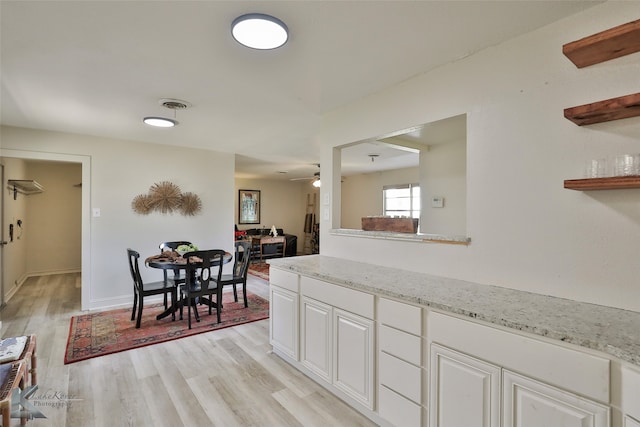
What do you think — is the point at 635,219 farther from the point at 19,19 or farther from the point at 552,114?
the point at 19,19

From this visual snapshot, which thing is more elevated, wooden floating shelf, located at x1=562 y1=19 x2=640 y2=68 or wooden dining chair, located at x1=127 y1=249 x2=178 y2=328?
wooden floating shelf, located at x1=562 y1=19 x2=640 y2=68

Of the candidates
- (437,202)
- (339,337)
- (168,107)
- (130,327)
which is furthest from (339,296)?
(130,327)

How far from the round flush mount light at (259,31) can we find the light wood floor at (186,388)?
2249 mm

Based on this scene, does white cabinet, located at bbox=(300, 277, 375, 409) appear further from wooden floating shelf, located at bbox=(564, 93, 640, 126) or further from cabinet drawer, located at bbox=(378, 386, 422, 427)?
wooden floating shelf, located at bbox=(564, 93, 640, 126)

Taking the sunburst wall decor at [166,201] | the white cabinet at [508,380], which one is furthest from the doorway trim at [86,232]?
the white cabinet at [508,380]

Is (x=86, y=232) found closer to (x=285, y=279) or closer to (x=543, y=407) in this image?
(x=285, y=279)

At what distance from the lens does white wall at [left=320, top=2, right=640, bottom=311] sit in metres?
1.40

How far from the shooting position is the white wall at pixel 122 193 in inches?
157

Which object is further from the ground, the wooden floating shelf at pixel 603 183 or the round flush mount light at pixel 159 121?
the round flush mount light at pixel 159 121

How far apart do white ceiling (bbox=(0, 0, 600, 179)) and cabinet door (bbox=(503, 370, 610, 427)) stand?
1.68 metres

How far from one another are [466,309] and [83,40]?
99.6 inches

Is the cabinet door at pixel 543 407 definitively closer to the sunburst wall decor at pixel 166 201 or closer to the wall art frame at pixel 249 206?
the sunburst wall decor at pixel 166 201

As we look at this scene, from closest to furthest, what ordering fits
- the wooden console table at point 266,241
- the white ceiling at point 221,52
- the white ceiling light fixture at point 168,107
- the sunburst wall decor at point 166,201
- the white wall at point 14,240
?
the white ceiling at point 221,52
the white ceiling light fixture at point 168,107
the white wall at point 14,240
the sunburst wall decor at point 166,201
the wooden console table at point 266,241

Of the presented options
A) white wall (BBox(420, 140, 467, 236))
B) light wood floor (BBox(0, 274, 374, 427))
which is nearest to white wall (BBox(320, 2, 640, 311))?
light wood floor (BBox(0, 274, 374, 427))
